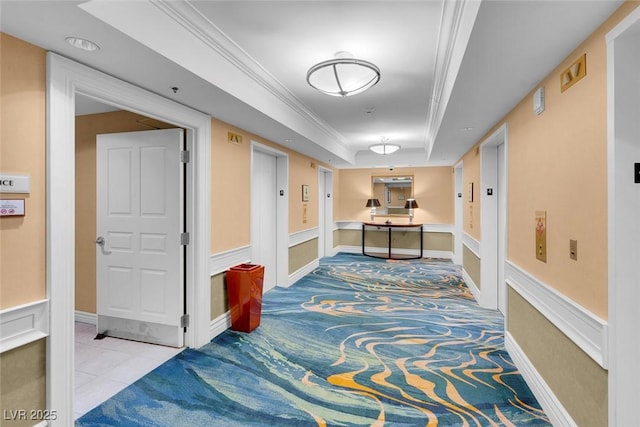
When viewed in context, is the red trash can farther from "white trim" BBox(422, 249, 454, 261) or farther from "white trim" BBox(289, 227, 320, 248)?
"white trim" BBox(422, 249, 454, 261)

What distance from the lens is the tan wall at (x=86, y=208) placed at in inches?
142

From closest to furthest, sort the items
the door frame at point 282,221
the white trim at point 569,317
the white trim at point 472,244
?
the white trim at point 569,317 → the white trim at point 472,244 → the door frame at point 282,221

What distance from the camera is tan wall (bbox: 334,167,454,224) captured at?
8.14 meters

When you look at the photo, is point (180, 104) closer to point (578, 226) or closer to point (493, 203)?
→ point (578, 226)

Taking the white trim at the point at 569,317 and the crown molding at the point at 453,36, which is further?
the crown molding at the point at 453,36

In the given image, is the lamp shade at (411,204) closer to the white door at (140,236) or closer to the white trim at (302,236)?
the white trim at (302,236)

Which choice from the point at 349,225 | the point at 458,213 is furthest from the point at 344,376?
the point at 349,225

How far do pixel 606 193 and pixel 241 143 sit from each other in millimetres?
3406

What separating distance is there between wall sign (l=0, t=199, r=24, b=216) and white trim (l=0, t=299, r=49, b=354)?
A: 1.65 feet

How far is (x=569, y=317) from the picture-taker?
6.27 ft

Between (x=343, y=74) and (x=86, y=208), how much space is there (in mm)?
3144

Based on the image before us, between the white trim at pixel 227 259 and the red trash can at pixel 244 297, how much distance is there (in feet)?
0.28

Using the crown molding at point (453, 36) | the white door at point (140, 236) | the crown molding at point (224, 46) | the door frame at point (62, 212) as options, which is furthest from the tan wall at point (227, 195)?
the crown molding at point (453, 36)

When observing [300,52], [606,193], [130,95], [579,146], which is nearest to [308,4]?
[300,52]
